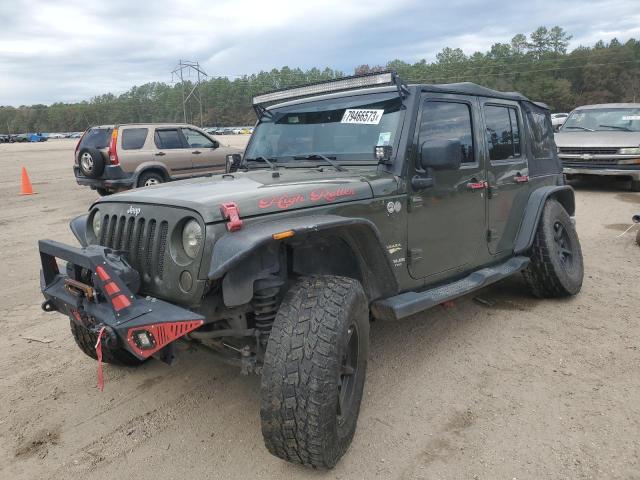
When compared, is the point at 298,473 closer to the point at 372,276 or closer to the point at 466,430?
the point at 466,430

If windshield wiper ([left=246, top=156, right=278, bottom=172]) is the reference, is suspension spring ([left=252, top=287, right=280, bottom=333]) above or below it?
below

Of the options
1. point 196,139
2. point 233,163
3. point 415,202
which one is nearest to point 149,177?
point 196,139

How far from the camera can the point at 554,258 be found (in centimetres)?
469

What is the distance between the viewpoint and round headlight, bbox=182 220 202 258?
8.30 feet

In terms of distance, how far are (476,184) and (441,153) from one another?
0.94 m

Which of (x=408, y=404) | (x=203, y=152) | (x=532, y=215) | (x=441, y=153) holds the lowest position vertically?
(x=408, y=404)

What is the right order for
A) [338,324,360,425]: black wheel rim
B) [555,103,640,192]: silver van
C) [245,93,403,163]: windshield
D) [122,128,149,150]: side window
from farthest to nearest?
[122,128,149,150]: side window < [555,103,640,192]: silver van < [245,93,403,163]: windshield < [338,324,360,425]: black wheel rim

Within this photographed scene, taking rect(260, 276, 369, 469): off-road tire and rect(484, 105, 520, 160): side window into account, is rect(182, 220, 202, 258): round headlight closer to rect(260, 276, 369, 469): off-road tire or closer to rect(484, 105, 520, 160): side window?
rect(260, 276, 369, 469): off-road tire

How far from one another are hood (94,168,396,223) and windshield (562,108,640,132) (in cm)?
1081

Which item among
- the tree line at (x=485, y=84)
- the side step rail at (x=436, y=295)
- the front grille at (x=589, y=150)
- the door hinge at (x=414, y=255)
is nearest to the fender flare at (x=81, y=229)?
the side step rail at (x=436, y=295)

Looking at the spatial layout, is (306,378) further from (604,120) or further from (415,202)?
(604,120)

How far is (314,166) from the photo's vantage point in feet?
12.0

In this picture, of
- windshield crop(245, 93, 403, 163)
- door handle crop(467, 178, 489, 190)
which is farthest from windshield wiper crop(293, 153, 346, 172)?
door handle crop(467, 178, 489, 190)

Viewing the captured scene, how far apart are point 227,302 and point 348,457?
1080 mm
